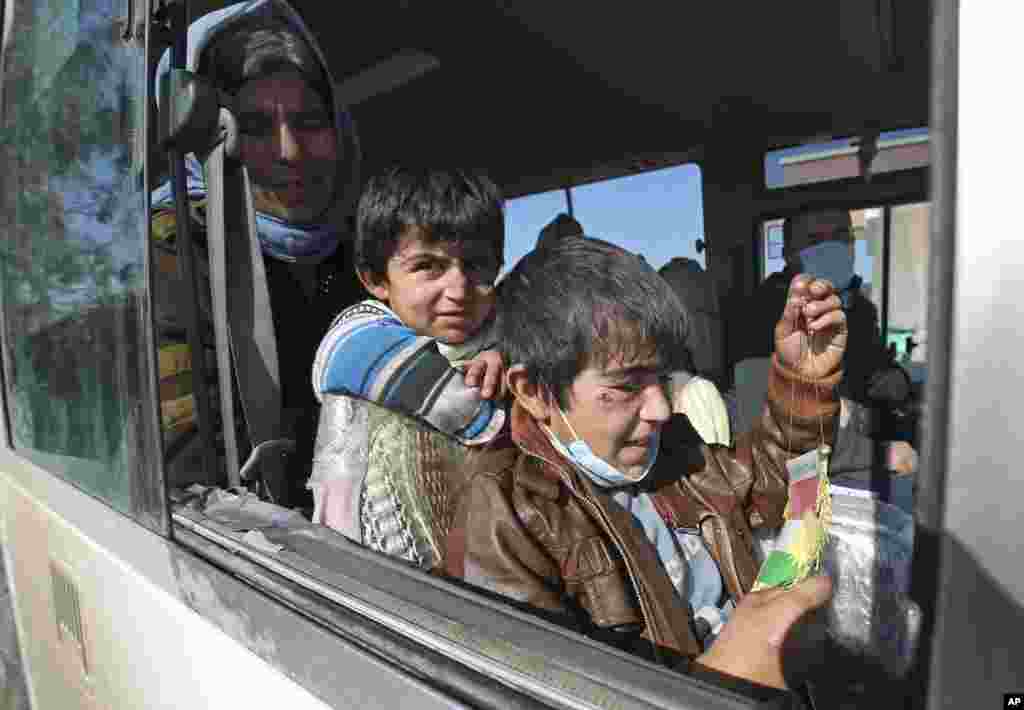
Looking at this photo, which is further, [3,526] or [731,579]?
[3,526]

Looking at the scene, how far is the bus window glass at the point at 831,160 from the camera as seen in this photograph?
4.74 feet

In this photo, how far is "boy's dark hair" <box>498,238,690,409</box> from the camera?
1567 millimetres

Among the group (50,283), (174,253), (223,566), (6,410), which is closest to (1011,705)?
(223,566)

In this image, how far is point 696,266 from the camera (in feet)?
5.79

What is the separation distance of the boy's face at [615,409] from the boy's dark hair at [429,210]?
43 centimetres

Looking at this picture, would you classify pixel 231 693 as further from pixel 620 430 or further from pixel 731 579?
pixel 731 579

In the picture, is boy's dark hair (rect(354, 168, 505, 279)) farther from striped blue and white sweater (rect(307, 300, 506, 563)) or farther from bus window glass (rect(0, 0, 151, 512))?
bus window glass (rect(0, 0, 151, 512))

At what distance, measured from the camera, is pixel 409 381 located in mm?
1705

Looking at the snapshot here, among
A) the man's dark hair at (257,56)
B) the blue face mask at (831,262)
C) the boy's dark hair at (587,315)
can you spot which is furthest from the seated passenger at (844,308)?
the man's dark hair at (257,56)

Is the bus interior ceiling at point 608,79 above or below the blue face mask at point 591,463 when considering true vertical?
above

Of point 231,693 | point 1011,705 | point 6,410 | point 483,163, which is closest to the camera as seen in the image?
point 1011,705

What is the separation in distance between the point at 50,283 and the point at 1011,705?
213cm

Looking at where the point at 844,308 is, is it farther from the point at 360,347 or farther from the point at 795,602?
the point at 360,347

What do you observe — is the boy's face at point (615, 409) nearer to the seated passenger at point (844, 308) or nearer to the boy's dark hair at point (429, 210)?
the seated passenger at point (844, 308)
